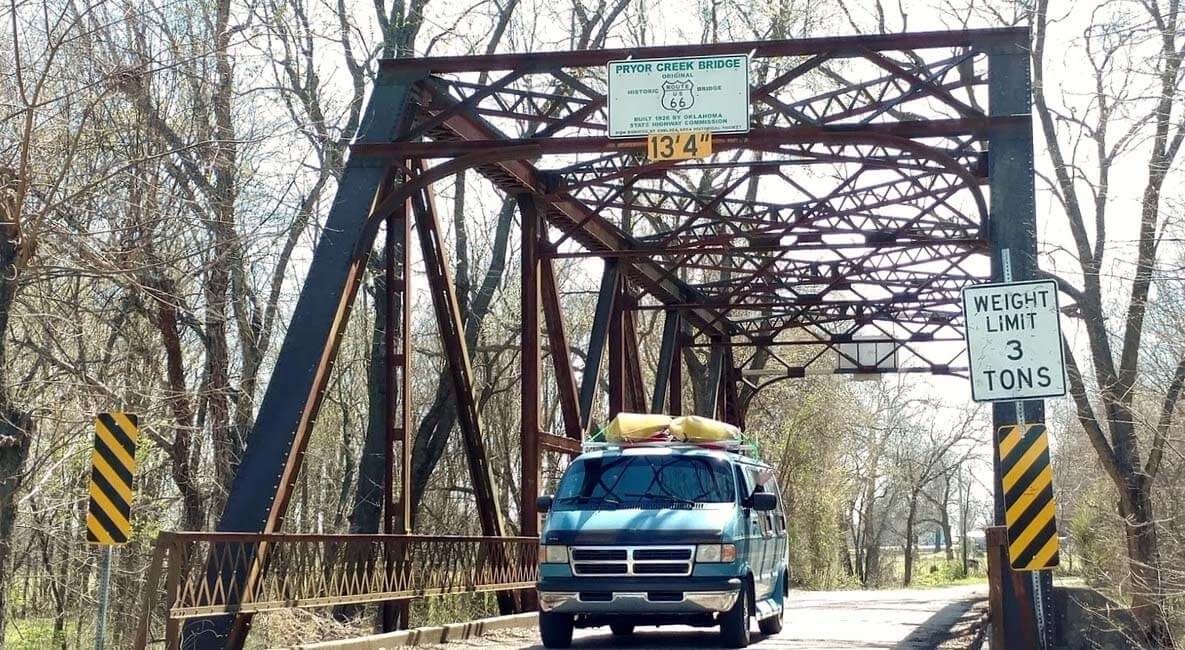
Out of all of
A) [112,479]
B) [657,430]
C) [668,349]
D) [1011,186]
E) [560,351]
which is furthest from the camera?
[668,349]

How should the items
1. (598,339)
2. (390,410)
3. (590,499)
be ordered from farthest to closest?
(598,339) → (390,410) → (590,499)

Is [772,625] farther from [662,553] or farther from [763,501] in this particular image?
[662,553]

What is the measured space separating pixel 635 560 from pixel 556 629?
1.36 m

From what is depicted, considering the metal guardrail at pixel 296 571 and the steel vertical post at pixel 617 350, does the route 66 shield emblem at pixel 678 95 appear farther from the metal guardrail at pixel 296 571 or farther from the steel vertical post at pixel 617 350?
the steel vertical post at pixel 617 350

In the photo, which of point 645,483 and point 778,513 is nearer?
point 645,483

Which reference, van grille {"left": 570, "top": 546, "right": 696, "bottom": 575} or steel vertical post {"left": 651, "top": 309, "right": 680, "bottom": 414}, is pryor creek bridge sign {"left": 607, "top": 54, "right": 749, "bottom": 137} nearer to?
van grille {"left": 570, "top": 546, "right": 696, "bottom": 575}

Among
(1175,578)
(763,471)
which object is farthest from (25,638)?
(1175,578)

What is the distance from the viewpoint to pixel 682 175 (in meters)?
36.9

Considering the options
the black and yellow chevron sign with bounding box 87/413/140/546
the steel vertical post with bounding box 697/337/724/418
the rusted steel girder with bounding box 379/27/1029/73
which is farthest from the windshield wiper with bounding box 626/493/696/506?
the steel vertical post with bounding box 697/337/724/418

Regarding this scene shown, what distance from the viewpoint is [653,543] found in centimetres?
1404

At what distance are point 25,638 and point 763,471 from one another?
14921mm

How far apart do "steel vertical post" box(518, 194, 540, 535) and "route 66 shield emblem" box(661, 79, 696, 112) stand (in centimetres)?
520

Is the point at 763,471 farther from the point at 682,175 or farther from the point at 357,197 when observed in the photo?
the point at 682,175

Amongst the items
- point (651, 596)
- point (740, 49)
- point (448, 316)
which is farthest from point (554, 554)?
point (740, 49)
